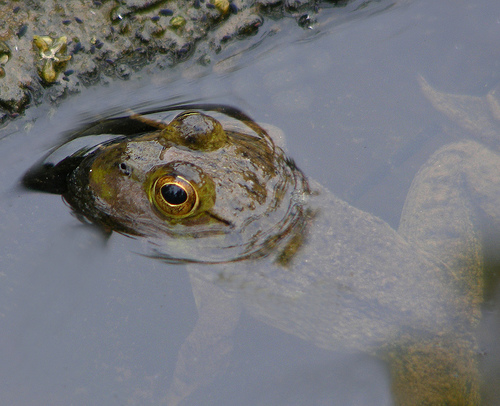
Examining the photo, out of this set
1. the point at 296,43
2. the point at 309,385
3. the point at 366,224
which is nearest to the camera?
the point at 309,385

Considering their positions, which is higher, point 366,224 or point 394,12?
point 394,12

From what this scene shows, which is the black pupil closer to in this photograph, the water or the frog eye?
the frog eye

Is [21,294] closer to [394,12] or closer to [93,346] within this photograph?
[93,346]

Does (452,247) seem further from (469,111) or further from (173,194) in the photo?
(173,194)

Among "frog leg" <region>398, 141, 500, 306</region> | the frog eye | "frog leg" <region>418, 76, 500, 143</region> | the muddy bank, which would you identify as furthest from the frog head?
"frog leg" <region>418, 76, 500, 143</region>

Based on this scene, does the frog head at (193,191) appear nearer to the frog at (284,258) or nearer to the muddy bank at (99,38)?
the frog at (284,258)

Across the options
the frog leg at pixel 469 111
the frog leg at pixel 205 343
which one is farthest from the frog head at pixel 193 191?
the frog leg at pixel 469 111

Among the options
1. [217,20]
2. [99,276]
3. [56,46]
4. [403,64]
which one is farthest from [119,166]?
[403,64]

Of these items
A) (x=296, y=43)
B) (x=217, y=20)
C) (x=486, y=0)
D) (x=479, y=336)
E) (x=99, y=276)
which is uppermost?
(x=217, y=20)
